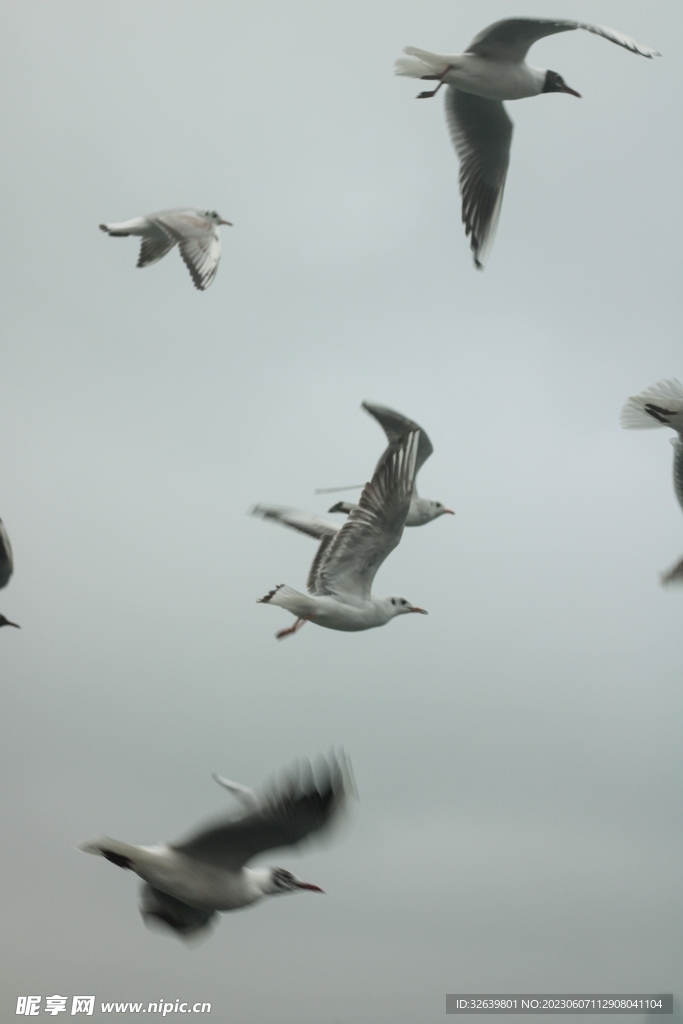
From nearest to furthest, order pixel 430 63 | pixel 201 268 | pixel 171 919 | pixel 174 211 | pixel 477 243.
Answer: pixel 171 919
pixel 430 63
pixel 477 243
pixel 201 268
pixel 174 211

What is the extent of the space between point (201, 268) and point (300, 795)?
178 inches

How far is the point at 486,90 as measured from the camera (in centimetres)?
663

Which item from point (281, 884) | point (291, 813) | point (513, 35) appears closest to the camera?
point (291, 813)

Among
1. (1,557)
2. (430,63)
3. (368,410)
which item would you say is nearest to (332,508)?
(368,410)

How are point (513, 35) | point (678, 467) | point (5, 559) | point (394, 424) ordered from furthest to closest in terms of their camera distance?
point (394, 424) → point (678, 467) → point (5, 559) → point (513, 35)

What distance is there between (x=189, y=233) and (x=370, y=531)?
8.55 feet

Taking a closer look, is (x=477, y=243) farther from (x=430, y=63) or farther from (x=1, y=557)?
(x=1, y=557)

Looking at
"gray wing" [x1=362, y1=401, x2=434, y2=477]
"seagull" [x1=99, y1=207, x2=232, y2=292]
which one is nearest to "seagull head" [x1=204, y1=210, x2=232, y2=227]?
"seagull" [x1=99, y1=207, x2=232, y2=292]

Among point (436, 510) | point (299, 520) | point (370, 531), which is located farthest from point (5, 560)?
point (436, 510)

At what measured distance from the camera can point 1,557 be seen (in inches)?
291

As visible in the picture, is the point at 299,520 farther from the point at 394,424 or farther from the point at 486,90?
the point at 486,90

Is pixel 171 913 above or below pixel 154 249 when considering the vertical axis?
below

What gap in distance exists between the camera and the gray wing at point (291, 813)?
3.94 meters

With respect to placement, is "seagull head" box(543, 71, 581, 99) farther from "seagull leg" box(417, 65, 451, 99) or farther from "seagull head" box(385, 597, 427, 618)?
"seagull head" box(385, 597, 427, 618)
